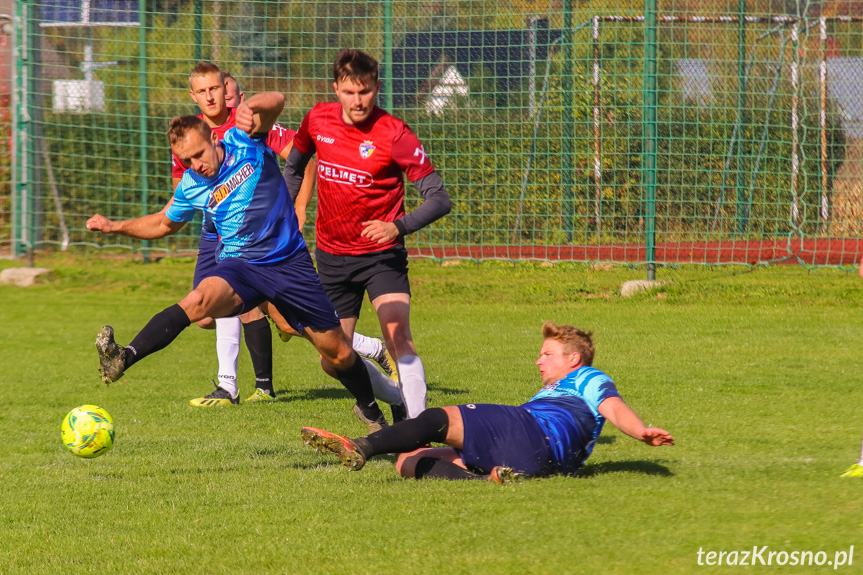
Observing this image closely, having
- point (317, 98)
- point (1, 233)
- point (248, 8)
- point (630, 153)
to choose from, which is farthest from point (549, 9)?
point (1, 233)

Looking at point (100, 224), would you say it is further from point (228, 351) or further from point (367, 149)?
point (228, 351)

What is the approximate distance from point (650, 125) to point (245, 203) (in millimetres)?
→ 7919

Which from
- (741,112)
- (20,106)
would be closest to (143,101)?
(20,106)

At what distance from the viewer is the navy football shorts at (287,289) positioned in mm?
5309

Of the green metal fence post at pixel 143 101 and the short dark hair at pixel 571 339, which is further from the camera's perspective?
the green metal fence post at pixel 143 101

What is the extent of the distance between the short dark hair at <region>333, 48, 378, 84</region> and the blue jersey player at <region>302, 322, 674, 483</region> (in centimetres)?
199

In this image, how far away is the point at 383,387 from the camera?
6.25m

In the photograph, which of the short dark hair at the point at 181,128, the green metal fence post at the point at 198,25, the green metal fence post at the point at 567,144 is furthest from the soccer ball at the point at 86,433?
the green metal fence post at the point at 198,25

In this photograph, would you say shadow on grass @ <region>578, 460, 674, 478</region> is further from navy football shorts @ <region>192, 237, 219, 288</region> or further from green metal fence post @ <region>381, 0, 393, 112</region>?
green metal fence post @ <region>381, 0, 393, 112</region>

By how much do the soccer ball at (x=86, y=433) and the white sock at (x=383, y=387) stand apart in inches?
64.1

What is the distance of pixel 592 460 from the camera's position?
5.22m

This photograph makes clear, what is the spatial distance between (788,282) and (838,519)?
872 centimetres

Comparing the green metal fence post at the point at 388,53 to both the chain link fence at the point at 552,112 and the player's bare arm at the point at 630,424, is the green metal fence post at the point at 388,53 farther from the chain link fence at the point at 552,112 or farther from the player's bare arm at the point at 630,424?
the player's bare arm at the point at 630,424

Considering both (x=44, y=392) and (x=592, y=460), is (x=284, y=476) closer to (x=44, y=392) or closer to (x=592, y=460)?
(x=592, y=460)
